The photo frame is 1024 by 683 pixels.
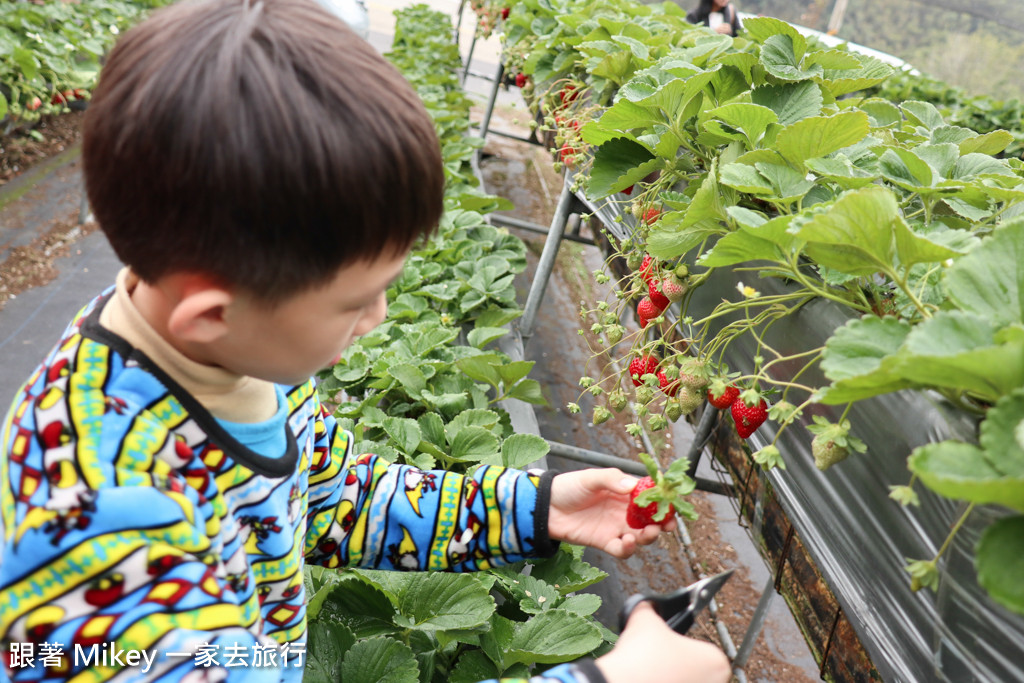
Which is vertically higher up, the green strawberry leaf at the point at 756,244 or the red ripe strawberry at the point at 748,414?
the green strawberry leaf at the point at 756,244

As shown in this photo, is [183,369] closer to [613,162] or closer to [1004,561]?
[1004,561]

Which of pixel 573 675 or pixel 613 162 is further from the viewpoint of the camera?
pixel 613 162

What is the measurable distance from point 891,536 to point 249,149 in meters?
0.71

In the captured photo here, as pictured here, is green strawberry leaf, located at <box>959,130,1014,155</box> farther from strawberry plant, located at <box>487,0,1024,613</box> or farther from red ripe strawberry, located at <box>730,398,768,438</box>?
red ripe strawberry, located at <box>730,398,768,438</box>

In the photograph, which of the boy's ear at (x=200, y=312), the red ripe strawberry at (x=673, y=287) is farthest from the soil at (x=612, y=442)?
the boy's ear at (x=200, y=312)

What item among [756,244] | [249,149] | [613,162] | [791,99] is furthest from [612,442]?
[249,149]

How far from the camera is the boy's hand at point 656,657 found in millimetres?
753

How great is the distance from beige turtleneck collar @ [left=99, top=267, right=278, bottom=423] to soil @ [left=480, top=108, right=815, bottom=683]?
2.15 ft

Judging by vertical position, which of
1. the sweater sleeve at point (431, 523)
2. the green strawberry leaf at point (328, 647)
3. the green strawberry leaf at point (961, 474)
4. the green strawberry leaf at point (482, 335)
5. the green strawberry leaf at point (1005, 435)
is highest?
the green strawberry leaf at point (1005, 435)

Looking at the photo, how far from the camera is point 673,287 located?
116 cm

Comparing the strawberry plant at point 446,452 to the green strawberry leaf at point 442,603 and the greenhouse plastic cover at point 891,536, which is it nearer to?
the green strawberry leaf at point 442,603

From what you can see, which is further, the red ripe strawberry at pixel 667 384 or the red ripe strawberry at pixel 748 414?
the red ripe strawberry at pixel 667 384

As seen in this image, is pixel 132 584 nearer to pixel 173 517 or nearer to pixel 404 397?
pixel 173 517

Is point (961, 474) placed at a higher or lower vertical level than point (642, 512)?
higher
